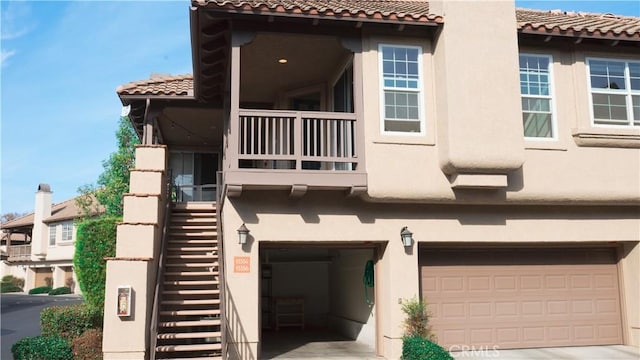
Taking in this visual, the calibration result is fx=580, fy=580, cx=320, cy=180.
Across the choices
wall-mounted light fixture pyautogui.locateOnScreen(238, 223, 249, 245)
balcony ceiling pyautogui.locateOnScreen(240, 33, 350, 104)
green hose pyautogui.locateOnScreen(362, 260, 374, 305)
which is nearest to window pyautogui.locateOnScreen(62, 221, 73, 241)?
balcony ceiling pyautogui.locateOnScreen(240, 33, 350, 104)

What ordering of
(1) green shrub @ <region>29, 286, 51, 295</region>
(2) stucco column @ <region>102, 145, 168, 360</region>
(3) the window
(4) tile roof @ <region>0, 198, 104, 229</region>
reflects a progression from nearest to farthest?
(2) stucco column @ <region>102, 145, 168, 360</region>, (3) the window, (4) tile roof @ <region>0, 198, 104, 229</region>, (1) green shrub @ <region>29, 286, 51, 295</region>

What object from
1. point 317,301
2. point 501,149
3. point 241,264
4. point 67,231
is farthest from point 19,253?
point 501,149

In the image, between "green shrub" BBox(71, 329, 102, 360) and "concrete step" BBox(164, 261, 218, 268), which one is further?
"concrete step" BBox(164, 261, 218, 268)

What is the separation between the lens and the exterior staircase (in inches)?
426

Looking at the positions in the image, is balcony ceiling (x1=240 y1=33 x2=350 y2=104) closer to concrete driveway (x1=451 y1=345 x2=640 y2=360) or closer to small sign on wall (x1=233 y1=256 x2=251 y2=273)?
small sign on wall (x1=233 y1=256 x2=251 y2=273)

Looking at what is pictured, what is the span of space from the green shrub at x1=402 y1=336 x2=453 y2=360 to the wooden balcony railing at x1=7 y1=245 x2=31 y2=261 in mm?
49535

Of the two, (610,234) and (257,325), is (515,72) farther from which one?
(257,325)

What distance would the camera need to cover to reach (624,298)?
44.0 feet

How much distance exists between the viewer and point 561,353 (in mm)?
12422

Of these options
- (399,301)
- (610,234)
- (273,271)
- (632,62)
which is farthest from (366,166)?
(273,271)

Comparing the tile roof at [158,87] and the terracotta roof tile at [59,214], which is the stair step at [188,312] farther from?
the terracotta roof tile at [59,214]

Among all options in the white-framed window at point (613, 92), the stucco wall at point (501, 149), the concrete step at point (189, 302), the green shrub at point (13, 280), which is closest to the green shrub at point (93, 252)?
the concrete step at point (189, 302)

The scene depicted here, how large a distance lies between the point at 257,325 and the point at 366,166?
3.78 meters

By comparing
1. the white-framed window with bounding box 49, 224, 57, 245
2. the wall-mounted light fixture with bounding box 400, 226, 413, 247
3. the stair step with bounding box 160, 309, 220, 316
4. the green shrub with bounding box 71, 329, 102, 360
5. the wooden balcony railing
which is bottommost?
the green shrub with bounding box 71, 329, 102, 360
